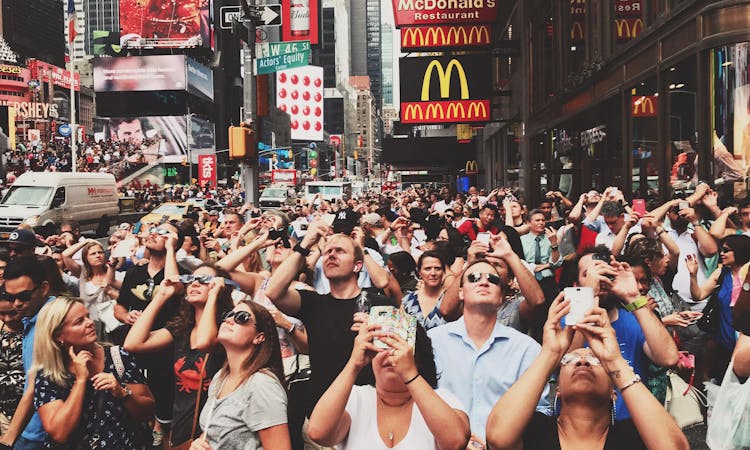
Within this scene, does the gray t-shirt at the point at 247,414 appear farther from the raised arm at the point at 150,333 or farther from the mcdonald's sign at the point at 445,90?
the mcdonald's sign at the point at 445,90

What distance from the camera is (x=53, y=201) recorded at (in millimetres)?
29047

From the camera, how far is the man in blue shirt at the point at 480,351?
13.4 ft

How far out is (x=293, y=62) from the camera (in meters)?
14.6

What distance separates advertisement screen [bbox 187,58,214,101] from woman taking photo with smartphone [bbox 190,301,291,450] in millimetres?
103947

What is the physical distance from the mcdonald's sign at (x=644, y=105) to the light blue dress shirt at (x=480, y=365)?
9.30 meters

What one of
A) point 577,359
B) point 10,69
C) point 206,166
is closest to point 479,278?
point 577,359

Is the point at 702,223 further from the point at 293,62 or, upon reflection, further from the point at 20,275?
the point at 293,62

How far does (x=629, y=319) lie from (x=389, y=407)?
1.55 metres

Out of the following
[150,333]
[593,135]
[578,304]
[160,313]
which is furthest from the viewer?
[593,135]

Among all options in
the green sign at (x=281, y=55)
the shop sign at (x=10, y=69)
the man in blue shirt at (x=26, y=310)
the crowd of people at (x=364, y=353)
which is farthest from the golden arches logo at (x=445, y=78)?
the shop sign at (x=10, y=69)

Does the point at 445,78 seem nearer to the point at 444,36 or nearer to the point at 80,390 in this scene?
the point at 444,36

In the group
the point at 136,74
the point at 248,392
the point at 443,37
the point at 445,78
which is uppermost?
the point at 136,74

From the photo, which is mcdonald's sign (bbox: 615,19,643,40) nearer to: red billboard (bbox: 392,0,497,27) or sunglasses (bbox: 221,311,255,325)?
red billboard (bbox: 392,0,497,27)

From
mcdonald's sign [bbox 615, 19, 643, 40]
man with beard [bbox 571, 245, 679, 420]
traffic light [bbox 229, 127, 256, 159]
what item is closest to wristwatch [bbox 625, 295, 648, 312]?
man with beard [bbox 571, 245, 679, 420]
